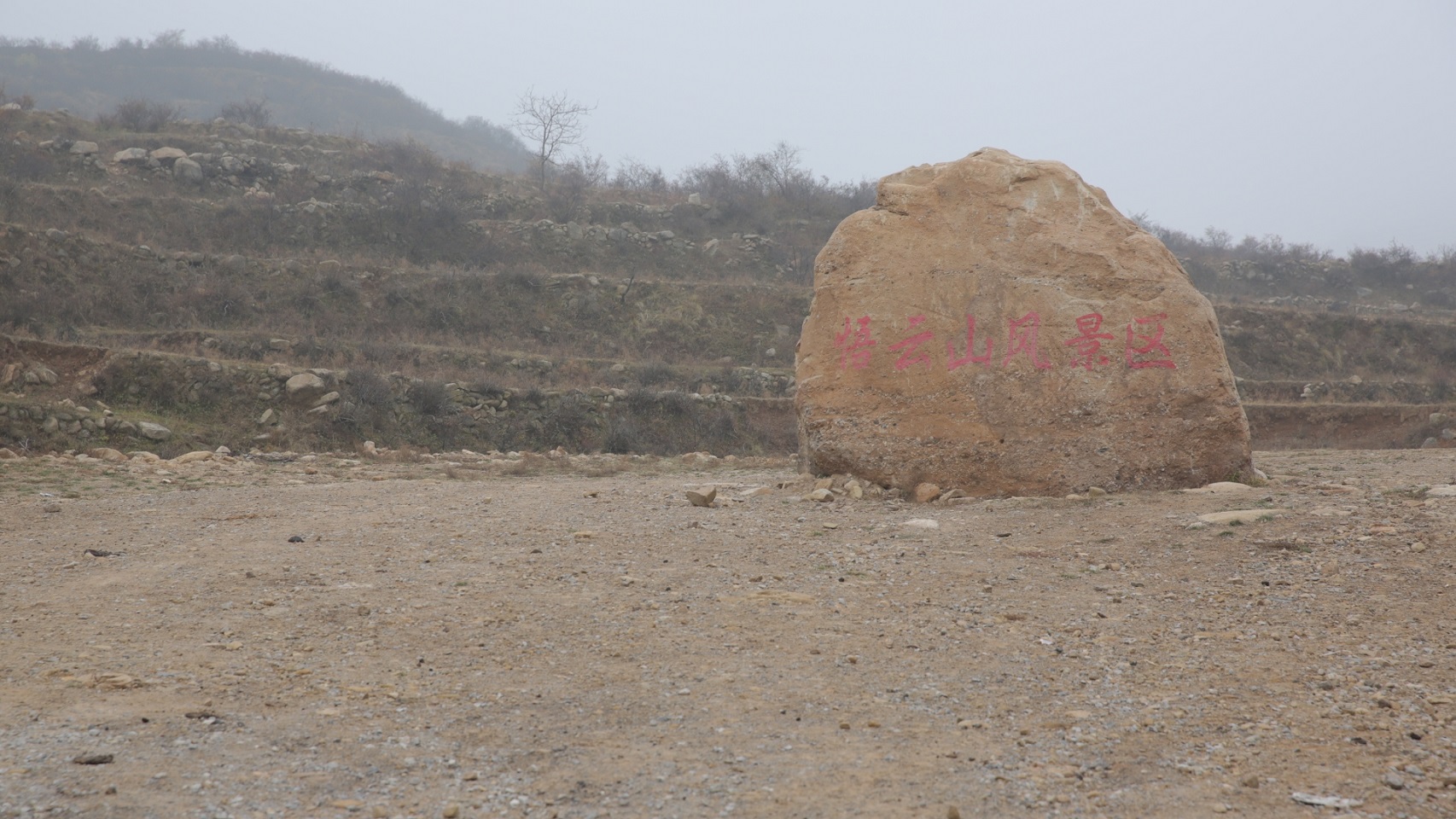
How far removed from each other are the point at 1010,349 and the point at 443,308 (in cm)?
1685

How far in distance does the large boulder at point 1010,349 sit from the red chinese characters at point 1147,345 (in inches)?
0.5

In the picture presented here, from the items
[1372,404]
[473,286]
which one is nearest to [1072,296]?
[1372,404]

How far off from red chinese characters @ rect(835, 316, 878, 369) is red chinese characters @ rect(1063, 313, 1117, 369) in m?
1.38

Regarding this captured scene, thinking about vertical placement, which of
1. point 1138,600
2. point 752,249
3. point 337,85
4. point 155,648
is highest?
point 337,85

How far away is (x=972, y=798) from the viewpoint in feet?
8.54

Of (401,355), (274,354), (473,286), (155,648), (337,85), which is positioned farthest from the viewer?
(337,85)

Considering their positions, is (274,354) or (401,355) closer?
(274,354)

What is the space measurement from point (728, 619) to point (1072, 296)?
405 centimetres

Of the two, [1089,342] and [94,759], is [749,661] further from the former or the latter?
[1089,342]

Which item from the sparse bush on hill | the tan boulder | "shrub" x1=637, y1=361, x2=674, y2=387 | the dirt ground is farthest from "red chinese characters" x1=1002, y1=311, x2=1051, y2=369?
the sparse bush on hill

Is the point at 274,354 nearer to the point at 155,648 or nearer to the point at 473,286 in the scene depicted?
the point at 473,286

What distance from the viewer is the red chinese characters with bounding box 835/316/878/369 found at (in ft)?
23.3

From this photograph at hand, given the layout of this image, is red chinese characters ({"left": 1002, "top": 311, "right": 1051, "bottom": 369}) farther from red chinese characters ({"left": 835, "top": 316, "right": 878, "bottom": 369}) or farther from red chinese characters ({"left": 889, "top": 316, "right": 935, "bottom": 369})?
red chinese characters ({"left": 835, "top": 316, "right": 878, "bottom": 369})

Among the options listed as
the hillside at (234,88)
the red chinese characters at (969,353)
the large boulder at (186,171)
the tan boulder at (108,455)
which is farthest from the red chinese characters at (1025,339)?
the hillside at (234,88)
